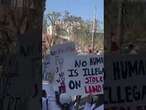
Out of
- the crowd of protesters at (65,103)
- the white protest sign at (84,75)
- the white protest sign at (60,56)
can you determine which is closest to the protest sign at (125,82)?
the white protest sign at (60,56)

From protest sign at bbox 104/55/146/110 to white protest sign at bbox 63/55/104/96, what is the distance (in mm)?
2014

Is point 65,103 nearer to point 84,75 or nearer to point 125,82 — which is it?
point 84,75

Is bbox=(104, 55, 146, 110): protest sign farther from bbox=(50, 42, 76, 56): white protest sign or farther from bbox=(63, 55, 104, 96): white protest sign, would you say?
bbox=(63, 55, 104, 96): white protest sign

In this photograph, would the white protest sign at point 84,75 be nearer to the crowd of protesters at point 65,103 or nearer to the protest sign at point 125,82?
the crowd of protesters at point 65,103

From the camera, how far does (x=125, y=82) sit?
→ 15.5ft

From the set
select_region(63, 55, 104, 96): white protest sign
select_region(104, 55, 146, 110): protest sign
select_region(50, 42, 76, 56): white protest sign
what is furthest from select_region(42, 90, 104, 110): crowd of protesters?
select_region(104, 55, 146, 110): protest sign

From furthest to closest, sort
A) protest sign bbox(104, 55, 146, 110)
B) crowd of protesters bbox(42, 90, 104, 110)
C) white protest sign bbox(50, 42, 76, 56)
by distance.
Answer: crowd of protesters bbox(42, 90, 104, 110), white protest sign bbox(50, 42, 76, 56), protest sign bbox(104, 55, 146, 110)

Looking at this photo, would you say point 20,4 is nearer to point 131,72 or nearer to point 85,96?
point 131,72

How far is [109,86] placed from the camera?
182 inches

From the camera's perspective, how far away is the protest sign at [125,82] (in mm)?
4633

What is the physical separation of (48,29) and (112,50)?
4.49 feet

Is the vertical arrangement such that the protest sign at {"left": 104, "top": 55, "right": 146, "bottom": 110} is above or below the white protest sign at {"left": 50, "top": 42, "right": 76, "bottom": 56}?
below

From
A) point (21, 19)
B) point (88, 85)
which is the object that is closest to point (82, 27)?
point (88, 85)

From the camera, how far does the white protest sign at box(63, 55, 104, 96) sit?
6836mm
